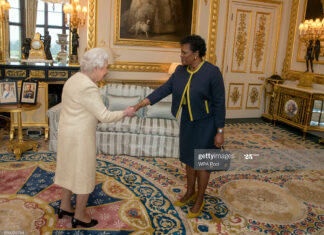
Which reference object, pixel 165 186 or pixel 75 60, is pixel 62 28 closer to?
pixel 75 60

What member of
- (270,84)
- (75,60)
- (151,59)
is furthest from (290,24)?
(75,60)

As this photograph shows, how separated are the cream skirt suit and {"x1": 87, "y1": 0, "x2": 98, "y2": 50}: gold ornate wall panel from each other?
407cm

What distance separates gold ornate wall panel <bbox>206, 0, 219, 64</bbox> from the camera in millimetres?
6605

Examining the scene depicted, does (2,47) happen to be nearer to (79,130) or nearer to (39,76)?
(39,76)

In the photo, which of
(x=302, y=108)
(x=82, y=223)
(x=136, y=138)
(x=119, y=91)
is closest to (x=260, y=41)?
(x=302, y=108)

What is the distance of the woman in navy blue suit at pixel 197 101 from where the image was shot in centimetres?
249

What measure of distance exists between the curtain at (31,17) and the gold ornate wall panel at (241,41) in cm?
445

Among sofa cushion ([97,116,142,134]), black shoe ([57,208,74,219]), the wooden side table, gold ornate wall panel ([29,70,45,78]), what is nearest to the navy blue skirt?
black shoe ([57,208,74,219])

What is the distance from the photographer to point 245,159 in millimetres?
4594

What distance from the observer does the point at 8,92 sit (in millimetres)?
3936

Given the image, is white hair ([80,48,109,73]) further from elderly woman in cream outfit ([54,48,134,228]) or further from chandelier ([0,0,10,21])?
chandelier ([0,0,10,21])

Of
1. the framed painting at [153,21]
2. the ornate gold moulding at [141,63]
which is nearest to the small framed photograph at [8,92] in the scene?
the ornate gold moulding at [141,63]

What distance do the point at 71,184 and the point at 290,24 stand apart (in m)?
6.74

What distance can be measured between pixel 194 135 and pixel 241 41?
5069 millimetres
